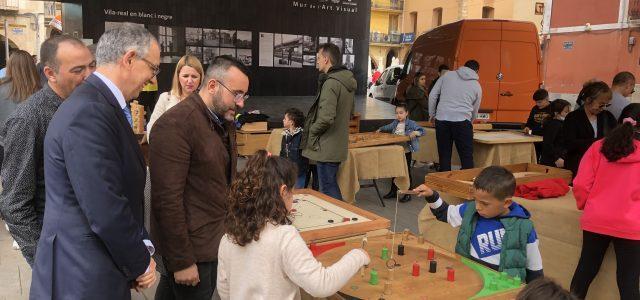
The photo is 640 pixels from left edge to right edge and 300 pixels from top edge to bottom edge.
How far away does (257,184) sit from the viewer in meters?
1.83

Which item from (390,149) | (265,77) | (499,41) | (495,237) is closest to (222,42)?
(265,77)

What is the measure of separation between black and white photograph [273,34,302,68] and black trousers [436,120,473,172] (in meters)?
7.88

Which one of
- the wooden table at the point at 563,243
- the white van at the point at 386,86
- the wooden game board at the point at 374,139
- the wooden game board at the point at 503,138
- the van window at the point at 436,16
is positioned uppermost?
the van window at the point at 436,16

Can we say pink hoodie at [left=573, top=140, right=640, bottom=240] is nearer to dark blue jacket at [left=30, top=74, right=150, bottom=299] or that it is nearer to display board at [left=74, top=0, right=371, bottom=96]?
dark blue jacket at [left=30, top=74, right=150, bottom=299]

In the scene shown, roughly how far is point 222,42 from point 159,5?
1.72m

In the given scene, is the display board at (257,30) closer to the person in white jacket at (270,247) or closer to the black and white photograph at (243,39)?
the black and white photograph at (243,39)

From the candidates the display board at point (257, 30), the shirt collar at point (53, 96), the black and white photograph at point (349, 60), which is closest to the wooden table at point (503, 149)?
the shirt collar at point (53, 96)

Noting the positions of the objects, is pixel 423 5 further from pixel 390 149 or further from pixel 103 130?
pixel 103 130

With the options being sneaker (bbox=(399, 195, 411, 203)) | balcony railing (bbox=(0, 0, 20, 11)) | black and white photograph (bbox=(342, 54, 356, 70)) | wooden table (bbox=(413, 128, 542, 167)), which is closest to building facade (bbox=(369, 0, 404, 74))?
balcony railing (bbox=(0, 0, 20, 11))

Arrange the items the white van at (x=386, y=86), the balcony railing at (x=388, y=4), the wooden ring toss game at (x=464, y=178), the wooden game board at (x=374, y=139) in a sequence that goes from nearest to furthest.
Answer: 1. the wooden ring toss game at (x=464, y=178)
2. the wooden game board at (x=374, y=139)
3. the white van at (x=386, y=86)
4. the balcony railing at (x=388, y=4)

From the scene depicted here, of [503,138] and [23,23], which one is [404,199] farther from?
[23,23]

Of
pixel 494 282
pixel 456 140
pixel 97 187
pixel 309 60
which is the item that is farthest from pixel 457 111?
pixel 309 60

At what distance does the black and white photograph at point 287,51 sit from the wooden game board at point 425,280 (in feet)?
38.0

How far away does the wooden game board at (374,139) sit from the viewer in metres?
5.95
